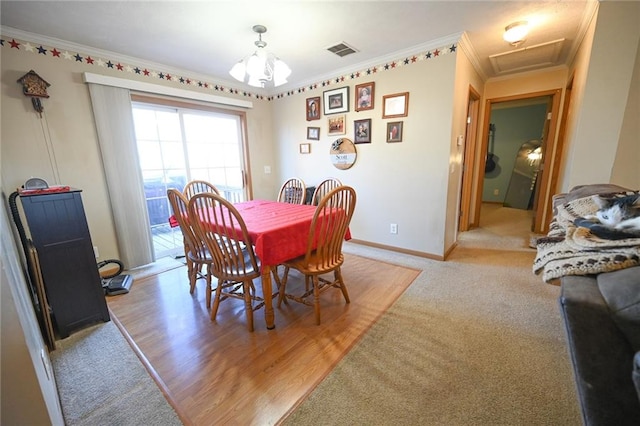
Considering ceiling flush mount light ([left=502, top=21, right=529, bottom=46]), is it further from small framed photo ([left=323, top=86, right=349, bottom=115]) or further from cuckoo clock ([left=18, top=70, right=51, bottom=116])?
cuckoo clock ([left=18, top=70, right=51, bottom=116])

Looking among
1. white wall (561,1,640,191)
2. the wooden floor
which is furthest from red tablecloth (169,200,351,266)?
white wall (561,1,640,191)

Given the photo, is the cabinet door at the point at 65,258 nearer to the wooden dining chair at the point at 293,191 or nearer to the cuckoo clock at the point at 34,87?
the cuckoo clock at the point at 34,87

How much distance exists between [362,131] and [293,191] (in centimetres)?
115

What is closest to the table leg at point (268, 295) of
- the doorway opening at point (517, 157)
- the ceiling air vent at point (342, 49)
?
the ceiling air vent at point (342, 49)

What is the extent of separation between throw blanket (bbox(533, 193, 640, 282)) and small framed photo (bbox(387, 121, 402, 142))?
1.97m

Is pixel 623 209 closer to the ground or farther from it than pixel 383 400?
farther from it

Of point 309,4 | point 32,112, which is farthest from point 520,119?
point 32,112

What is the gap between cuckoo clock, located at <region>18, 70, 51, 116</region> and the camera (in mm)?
2074

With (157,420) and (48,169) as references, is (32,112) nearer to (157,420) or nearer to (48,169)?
(48,169)

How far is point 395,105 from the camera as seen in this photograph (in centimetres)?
284

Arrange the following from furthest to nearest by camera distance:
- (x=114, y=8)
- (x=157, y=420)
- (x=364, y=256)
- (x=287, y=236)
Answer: (x=364, y=256) < (x=114, y=8) < (x=287, y=236) < (x=157, y=420)

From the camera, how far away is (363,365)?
1422mm

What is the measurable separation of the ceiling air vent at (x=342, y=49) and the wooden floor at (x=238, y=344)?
232cm

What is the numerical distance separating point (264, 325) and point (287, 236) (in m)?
0.68
